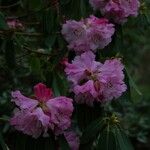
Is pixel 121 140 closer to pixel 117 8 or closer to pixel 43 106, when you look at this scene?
pixel 43 106

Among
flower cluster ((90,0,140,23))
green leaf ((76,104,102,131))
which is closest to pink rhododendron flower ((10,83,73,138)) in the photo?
green leaf ((76,104,102,131))

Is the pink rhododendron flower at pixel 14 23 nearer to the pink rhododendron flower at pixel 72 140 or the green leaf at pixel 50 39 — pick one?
the green leaf at pixel 50 39

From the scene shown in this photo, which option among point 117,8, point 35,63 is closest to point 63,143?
point 117,8

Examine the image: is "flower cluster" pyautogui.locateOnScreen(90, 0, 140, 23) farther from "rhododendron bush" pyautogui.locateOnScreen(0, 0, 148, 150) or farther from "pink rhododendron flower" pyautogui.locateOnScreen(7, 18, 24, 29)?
"pink rhododendron flower" pyautogui.locateOnScreen(7, 18, 24, 29)

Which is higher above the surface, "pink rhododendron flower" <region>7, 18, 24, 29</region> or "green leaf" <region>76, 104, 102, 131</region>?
"pink rhododendron flower" <region>7, 18, 24, 29</region>

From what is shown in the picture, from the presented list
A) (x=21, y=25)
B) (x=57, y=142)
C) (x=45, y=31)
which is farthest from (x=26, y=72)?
(x=57, y=142)

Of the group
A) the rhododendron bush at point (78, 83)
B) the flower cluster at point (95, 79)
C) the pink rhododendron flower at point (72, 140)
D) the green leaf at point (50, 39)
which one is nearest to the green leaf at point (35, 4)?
the rhododendron bush at point (78, 83)
